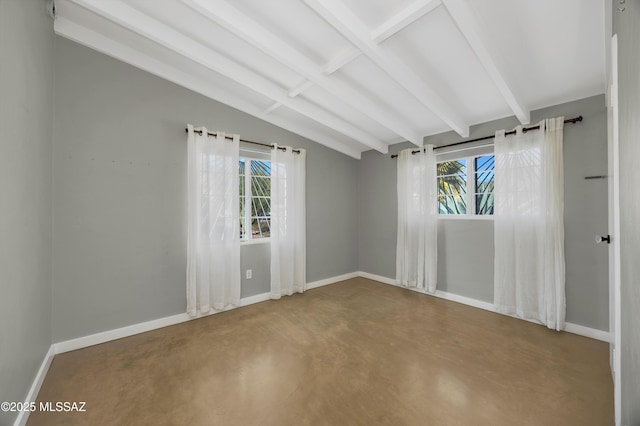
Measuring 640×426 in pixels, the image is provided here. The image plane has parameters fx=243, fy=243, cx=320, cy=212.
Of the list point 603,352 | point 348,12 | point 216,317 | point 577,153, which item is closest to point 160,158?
point 216,317

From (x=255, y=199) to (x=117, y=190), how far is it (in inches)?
59.5

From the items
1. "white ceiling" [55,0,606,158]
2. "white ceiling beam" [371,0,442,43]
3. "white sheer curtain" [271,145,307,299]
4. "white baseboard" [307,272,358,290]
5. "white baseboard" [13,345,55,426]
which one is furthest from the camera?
"white baseboard" [307,272,358,290]

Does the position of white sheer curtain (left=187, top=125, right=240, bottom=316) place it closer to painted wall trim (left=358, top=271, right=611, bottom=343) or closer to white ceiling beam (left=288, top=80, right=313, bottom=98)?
white ceiling beam (left=288, top=80, right=313, bottom=98)

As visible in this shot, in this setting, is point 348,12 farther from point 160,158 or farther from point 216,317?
point 216,317

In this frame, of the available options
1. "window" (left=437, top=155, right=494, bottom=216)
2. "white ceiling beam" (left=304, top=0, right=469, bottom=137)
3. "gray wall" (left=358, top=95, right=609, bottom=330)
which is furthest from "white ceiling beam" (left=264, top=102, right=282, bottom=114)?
"window" (left=437, top=155, right=494, bottom=216)

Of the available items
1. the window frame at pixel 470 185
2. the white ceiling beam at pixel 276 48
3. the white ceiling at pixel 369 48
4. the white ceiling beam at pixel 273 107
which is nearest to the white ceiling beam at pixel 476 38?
the white ceiling at pixel 369 48

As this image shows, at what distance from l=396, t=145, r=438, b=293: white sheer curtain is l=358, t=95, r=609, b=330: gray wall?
167 millimetres

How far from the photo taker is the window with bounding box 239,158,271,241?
11.1 feet

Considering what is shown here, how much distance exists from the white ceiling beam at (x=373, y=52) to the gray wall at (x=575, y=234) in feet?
3.54

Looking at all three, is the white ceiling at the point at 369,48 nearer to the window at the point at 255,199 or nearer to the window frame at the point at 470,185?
the window frame at the point at 470,185

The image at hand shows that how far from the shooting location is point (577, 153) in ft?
8.24

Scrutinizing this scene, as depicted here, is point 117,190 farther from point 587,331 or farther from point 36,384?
point 587,331

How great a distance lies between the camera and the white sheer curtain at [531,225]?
2555 mm

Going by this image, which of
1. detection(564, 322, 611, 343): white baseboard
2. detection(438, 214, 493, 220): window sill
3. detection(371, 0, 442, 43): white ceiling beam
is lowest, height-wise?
detection(564, 322, 611, 343): white baseboard
